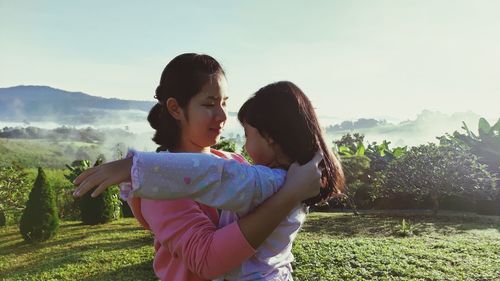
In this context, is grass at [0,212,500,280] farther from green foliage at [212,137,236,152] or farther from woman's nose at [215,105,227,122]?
woman's nose at [215,105,227,122]

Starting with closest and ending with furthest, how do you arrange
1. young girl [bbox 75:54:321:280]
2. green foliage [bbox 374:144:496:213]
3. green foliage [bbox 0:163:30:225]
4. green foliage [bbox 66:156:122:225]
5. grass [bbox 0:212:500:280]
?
young girl [bbox 75:54:321:280] → grass [bbox 0:212:500:280] → green foliage [bbox 374:144:496:213] → green foliage [bbox 66:156:122:225] → green foliage [bbox 0:163:30:225]

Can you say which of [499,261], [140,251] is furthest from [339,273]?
[140,251]

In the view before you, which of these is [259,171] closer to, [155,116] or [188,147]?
[188,147]

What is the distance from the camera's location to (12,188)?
43.8 ft

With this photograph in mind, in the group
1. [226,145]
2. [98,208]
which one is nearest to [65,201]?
[98,208]

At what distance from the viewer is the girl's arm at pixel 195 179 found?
1081 mm

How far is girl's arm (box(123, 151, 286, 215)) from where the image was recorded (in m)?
1.08

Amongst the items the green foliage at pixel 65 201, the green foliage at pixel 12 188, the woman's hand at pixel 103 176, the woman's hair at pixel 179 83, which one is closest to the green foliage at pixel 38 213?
the green foliage at pixel 12 188

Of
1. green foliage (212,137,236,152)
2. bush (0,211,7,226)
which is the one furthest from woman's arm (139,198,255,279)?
bush (0,211,7,226)

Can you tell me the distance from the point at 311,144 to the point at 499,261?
23.6ft

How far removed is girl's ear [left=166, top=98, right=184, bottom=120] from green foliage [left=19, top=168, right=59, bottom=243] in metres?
9.89

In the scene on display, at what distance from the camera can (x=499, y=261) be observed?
24.3 ft

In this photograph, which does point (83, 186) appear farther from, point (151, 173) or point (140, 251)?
point (140, 251)

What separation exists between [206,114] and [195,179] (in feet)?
1.46
